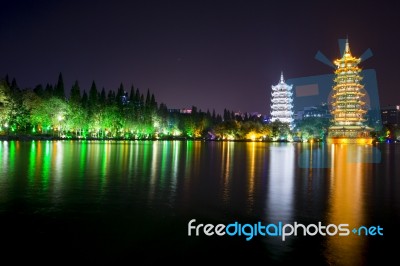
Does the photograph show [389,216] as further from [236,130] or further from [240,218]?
[236,130]

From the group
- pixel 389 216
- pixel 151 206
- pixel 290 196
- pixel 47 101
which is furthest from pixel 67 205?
pixel 47 101

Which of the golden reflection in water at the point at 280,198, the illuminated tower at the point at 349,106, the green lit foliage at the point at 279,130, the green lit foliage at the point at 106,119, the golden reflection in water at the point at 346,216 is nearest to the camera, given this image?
the golden reflection in water at the point at 346,216

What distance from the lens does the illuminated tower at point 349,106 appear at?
102 meters

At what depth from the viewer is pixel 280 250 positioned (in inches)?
327

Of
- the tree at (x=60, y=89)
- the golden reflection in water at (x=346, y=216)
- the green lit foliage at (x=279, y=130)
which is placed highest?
the tree at (x=60, y=89)

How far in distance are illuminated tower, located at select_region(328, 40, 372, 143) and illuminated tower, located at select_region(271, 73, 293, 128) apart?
102ft

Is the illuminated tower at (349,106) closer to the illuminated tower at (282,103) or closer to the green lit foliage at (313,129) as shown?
the green lit foliage at (313,129)

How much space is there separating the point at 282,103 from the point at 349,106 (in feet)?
137

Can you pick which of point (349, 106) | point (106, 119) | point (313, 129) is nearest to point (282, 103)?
point (313, 129)

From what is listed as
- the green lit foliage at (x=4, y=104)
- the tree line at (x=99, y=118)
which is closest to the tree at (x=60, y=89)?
the tree line at (x=99, y=118)

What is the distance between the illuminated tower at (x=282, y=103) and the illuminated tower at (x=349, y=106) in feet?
102

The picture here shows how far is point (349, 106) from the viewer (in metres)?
102

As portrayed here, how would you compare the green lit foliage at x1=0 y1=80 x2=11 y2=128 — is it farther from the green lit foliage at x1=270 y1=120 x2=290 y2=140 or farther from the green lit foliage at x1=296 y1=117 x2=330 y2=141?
the green lit foliage at x1=296 y1=117 x2=330 y2=141

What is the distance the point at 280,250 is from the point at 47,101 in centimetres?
7938
